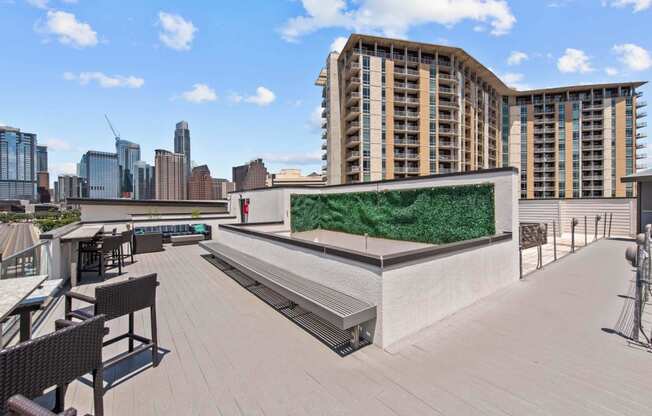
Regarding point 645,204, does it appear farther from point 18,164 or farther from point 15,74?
point 18,164

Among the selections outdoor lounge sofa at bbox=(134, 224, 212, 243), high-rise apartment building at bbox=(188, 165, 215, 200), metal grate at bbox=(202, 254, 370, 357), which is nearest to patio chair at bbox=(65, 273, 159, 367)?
metal grate at bbox=(202, 254, 370, 357)

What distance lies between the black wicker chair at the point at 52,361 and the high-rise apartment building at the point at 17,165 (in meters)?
190

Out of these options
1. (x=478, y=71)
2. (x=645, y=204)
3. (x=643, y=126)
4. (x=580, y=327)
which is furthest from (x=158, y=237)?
(x=643, y=126)

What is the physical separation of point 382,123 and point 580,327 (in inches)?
1632

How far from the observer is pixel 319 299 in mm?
3820

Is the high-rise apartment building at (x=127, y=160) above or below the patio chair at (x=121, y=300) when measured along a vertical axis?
above

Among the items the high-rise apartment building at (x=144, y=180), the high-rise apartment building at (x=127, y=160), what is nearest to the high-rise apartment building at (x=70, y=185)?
the high-rise apartment building at (x=127, y=160)

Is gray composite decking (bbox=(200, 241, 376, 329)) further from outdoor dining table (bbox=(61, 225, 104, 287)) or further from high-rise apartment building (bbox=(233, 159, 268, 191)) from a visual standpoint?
high-rise apartment building (bbox=(233, 159, 268, 191))

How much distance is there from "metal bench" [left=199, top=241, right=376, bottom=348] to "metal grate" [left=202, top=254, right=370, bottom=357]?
0.14 m

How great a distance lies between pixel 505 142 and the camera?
60406mm

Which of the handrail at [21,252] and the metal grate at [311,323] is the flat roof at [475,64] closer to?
the metal grate at [311,323]

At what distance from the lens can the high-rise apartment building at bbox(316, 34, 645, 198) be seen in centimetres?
4219

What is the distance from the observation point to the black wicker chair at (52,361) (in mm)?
1456

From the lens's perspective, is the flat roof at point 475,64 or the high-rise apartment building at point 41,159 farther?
the high-rise apartment building at point 41,159
